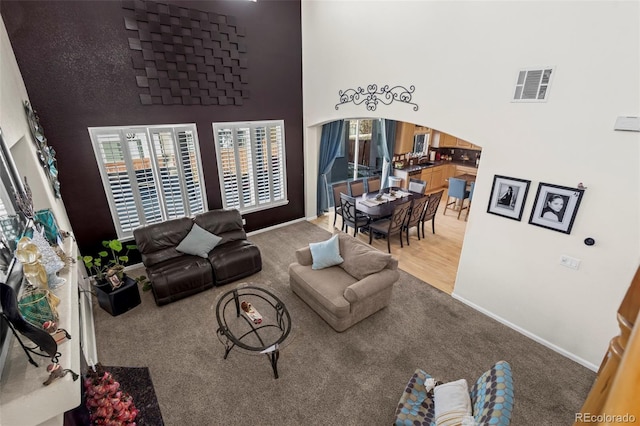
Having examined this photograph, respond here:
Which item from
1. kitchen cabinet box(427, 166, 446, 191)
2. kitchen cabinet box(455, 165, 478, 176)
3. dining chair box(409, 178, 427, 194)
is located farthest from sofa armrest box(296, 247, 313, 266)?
kitchen cabinet box(455, 165, 478, 176)

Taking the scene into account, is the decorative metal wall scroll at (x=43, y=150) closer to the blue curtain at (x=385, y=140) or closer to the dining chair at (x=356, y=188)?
the dining chair at (x=356, y=188)

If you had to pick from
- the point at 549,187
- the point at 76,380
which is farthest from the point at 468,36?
the point at 76,380

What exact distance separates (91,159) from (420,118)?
483 centimetres

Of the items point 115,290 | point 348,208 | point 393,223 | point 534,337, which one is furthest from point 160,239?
point 534,337

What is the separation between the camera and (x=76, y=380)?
153 centimetres

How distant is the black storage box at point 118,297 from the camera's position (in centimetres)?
385

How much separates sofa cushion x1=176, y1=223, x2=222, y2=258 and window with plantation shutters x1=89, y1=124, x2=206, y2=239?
2.66 feet

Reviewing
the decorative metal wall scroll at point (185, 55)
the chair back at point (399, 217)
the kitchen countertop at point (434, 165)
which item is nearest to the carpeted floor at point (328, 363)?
the chair back at point (399, 217)

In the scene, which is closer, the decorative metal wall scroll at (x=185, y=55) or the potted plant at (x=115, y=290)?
the potted plant at (x=115, y=290)

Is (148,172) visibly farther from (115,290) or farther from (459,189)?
(459,189)

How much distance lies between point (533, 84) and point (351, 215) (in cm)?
364

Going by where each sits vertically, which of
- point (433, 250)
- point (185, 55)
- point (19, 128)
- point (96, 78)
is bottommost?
point (433, 250)

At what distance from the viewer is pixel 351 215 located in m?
6.00

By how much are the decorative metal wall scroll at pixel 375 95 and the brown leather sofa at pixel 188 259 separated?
3064 millimetres
